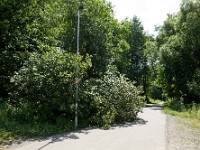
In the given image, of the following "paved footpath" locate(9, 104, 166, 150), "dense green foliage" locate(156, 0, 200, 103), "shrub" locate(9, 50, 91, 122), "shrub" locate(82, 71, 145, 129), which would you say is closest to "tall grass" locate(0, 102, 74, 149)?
"shrub" locate(9, 50, 91, 122)

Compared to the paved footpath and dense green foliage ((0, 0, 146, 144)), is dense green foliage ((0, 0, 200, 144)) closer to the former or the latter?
dense green foliage ((0, 0, 146, 144))

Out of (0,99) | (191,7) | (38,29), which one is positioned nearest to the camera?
(0,99)

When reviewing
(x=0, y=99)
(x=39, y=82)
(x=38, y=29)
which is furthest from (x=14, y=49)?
(x=39, y=82)

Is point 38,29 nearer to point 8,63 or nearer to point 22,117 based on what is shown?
point 8,63

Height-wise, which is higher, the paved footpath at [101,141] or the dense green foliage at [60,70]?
the dense green foliage at [60,70]

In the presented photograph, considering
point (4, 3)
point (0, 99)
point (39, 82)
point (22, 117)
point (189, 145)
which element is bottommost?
point (189, 145)

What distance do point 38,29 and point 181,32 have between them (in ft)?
58.8

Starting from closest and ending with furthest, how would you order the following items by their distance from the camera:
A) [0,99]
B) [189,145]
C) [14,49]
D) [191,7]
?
[189,145]
[0,99]
[14,49]
[191,7]

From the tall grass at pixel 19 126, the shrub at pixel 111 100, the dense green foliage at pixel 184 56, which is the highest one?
the dense green foliage at pixel 184 56

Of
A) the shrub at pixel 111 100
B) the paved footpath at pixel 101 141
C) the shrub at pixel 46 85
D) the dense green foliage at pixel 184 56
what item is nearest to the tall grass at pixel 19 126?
the shrub at pixel 46 85

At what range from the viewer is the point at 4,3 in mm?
15516

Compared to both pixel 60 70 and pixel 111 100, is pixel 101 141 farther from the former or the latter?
pixel 111 100

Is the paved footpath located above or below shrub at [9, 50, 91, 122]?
below

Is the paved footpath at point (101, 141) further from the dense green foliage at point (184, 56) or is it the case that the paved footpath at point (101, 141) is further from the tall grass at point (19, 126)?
the dense green foliage at point (184, 56)
